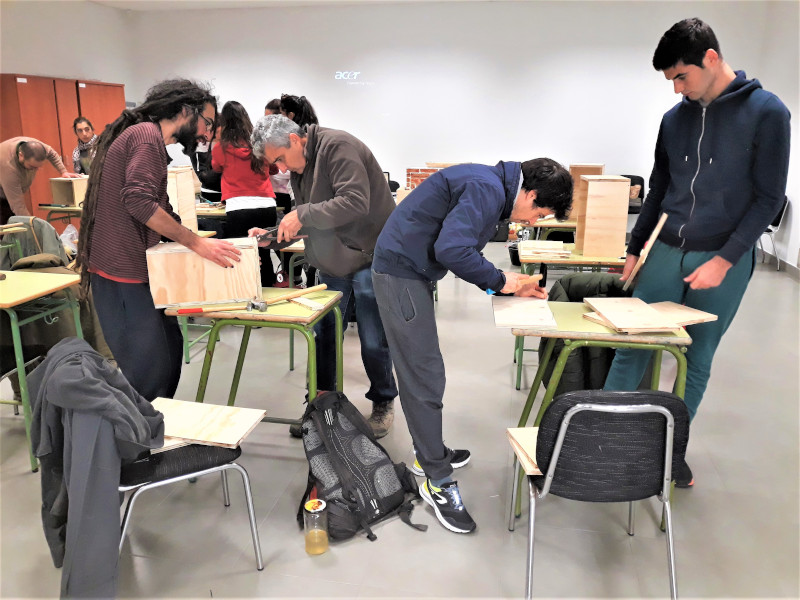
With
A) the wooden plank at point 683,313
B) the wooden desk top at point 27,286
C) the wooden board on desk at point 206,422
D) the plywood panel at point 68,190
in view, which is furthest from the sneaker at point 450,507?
the plywood panel at point 68,190

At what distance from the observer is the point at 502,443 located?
2.57m

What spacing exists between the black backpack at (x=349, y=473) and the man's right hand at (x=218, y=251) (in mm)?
605

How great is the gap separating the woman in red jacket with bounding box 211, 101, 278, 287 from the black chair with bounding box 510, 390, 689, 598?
8.93 feet

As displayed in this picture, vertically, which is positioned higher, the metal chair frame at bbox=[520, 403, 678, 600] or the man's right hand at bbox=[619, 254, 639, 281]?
the man's right hand at bbox=[619, 254, 639, 281]

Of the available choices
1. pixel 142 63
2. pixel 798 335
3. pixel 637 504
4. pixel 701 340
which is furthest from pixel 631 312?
pixel 142 63

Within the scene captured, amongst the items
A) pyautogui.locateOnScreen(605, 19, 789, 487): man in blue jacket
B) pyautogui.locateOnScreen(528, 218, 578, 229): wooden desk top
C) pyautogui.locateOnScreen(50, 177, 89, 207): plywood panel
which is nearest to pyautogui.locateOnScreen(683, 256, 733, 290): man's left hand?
pyautogui.locateOnScreen(605, 19, 789, 487): man in blue jacket

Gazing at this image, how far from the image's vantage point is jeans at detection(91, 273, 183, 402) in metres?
2.00

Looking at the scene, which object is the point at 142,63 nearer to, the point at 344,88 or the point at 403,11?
the point at 344,88

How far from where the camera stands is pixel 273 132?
2.19 meters

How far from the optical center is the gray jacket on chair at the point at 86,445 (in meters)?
1.38

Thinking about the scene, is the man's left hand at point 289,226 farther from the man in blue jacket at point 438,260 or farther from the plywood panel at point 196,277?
the man in blue jacket at point 438,260

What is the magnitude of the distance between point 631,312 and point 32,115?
293 inches

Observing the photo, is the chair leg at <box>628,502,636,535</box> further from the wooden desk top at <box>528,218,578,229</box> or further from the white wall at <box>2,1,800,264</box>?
the white wall at <box>2,1,800,264</box>

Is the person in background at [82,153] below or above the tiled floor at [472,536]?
above
